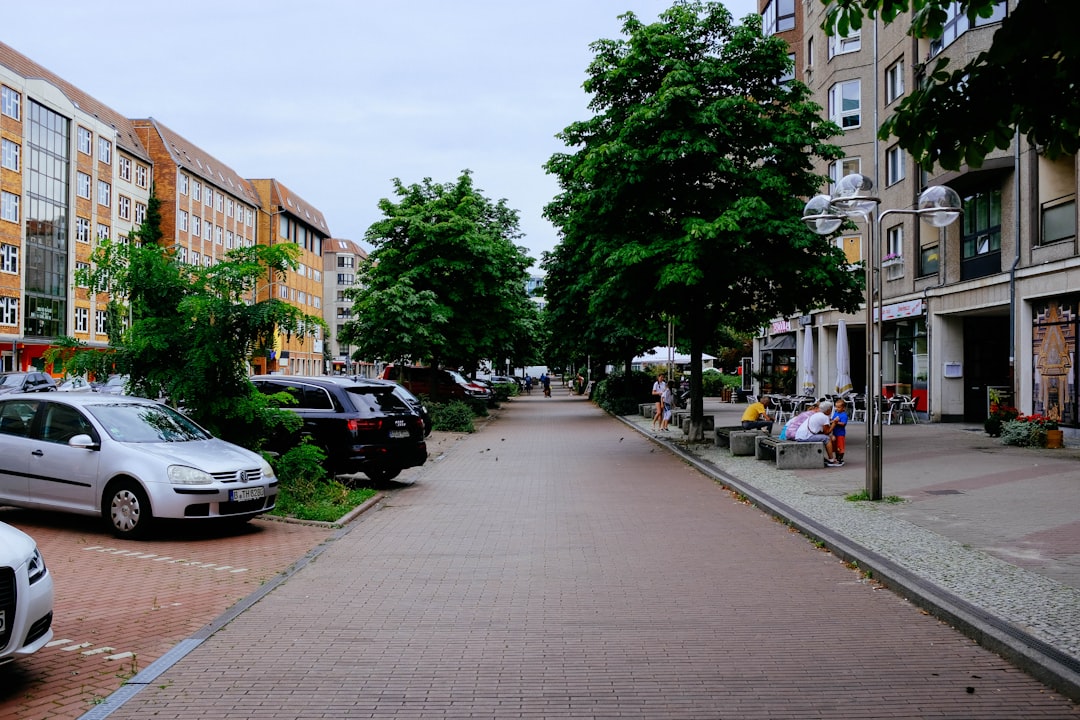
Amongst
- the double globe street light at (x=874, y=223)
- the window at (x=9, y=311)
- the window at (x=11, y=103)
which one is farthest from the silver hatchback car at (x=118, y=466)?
the window at (x=11, y=103)

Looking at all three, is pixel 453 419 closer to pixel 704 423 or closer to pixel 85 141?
pixel 704 423

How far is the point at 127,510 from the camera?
9477 millimetres

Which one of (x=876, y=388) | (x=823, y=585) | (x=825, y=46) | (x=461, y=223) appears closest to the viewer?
(x=823, y=585)

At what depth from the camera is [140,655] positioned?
18.1 feet

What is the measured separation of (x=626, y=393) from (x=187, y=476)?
32877mm

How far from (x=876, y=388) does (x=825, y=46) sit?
2726cm

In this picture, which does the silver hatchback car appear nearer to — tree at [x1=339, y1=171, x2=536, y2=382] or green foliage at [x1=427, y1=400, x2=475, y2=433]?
green foliage at [x1=427, y1=400, x2=475, y2=433]

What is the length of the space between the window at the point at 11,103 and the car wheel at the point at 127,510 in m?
49.3

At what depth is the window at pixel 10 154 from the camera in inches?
1997

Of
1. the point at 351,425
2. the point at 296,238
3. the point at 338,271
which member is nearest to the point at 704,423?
the point at 351,425

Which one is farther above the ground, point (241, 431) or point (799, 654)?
point (241, 431)

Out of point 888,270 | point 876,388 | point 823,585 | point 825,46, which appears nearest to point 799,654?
point 823,585

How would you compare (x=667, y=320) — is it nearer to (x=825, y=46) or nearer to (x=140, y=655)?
(x=825, y=46)

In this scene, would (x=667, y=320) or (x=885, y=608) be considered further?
(x=667, y=320)
